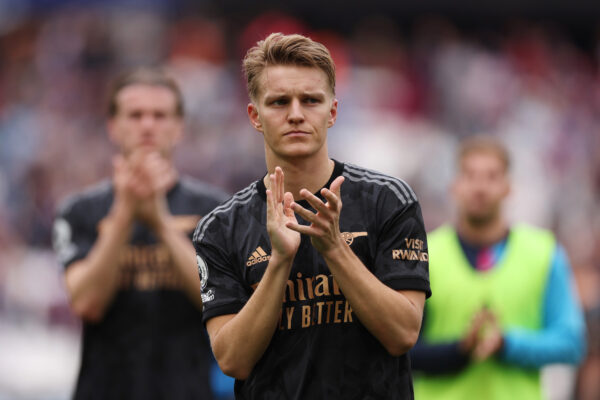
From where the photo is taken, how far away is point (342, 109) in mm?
17688

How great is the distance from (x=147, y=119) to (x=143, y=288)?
3.38ft

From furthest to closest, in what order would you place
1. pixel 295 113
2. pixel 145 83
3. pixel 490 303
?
pixel 145 83 < pixel 490 303 < pixel 295 113

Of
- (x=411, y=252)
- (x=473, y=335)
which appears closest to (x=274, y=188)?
(x=411, y=252)

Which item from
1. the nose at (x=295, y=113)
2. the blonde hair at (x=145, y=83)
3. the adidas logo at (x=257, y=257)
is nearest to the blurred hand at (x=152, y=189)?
the blonde hair at (x=145, y=83)

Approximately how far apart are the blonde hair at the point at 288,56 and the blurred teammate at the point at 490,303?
2.29m

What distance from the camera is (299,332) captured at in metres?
3.76

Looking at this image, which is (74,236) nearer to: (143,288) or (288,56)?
(143,288)

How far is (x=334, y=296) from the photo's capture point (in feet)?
12.3

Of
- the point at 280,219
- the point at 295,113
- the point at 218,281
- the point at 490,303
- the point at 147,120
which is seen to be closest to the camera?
the point at 280,219

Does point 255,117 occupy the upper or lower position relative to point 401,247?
upper

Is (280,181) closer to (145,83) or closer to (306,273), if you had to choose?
(306,273)

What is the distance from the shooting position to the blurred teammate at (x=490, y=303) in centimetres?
559

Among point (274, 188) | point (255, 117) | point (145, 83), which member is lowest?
point (274, 188)

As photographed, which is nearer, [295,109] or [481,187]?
[295,109]
